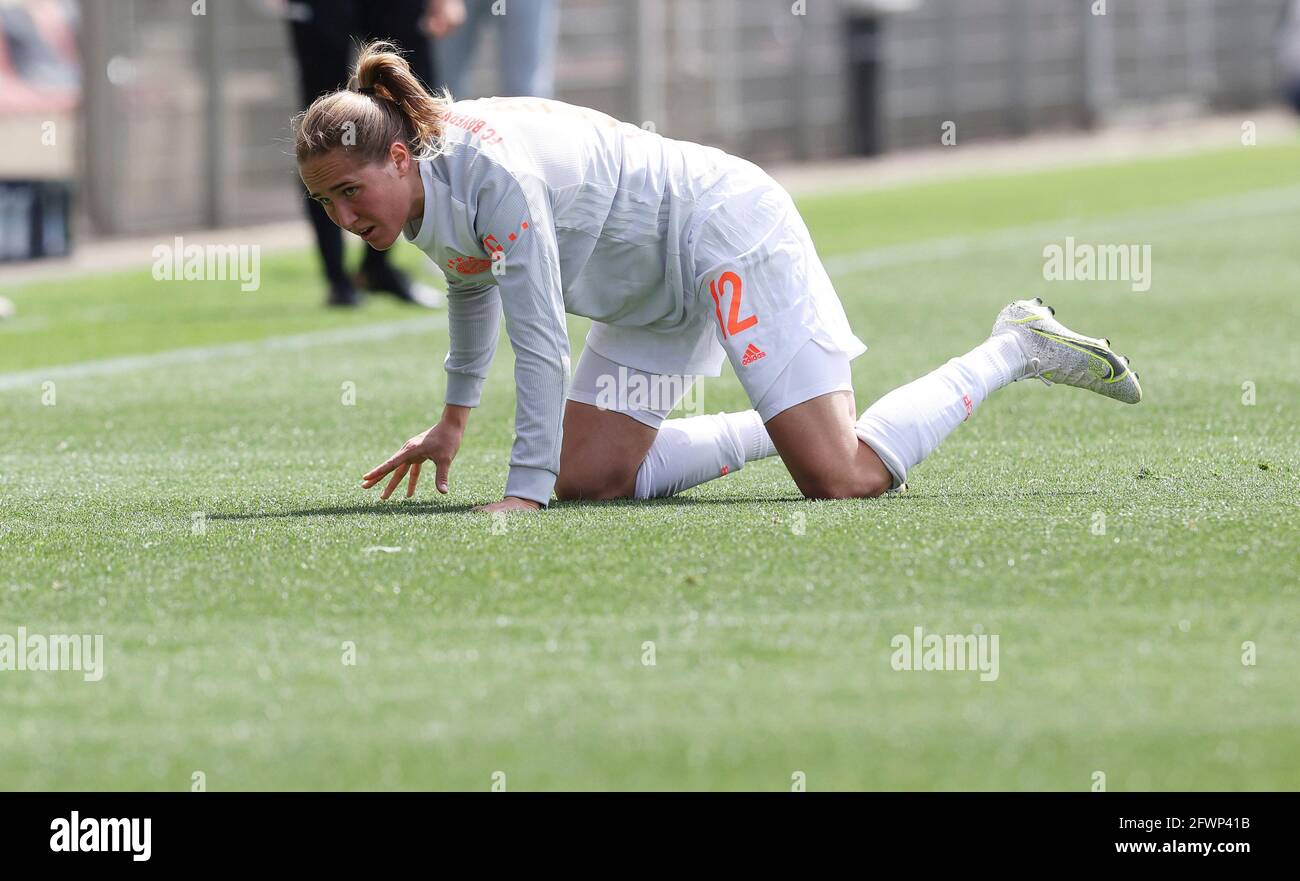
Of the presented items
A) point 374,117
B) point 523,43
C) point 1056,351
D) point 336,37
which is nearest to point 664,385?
point 1056,351

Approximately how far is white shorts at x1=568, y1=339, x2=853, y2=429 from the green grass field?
0.26 meters

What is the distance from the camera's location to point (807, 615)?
3748mm

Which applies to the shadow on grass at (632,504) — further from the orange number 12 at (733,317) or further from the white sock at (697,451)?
the orange number 12 at (733,317)

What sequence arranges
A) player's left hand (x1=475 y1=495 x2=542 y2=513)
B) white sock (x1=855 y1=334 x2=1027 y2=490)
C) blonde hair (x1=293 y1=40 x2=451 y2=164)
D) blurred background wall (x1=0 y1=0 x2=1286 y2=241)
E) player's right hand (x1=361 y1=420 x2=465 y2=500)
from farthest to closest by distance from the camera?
blurred background wall (x1=0 y1=0 x2=1286 y2=241)
white sock (x1=855 y1=334 x2=1027 y2=490)
player's right hand (x1=361 y1=420 x2=465 y2=500)
player's left hand (x1=475 y1=495 x2=542 y2=513)
blonde hair (x1=293 y1=40 x2=451 y2=164)

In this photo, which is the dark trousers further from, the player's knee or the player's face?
the player's face

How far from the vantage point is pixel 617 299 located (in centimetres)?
498

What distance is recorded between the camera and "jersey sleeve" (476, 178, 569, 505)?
178 inches

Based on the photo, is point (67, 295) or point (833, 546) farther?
point (67, 295)

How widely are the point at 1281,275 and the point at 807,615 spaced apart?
8076mm

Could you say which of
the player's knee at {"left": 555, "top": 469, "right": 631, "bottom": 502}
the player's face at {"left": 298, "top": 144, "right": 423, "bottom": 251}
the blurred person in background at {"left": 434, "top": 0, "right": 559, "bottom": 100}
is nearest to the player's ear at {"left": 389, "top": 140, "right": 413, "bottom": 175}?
the player's face at {"left": 298, "top": 144, "right": 423, "bottom": 251}

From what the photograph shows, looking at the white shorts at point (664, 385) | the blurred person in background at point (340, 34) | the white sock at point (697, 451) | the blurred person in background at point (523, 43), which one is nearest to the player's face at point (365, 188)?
the white shorts at point (664, 385)

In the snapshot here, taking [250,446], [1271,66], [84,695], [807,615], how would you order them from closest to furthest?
[84,695] < [807,615] < [250,446] < [1271,66]
